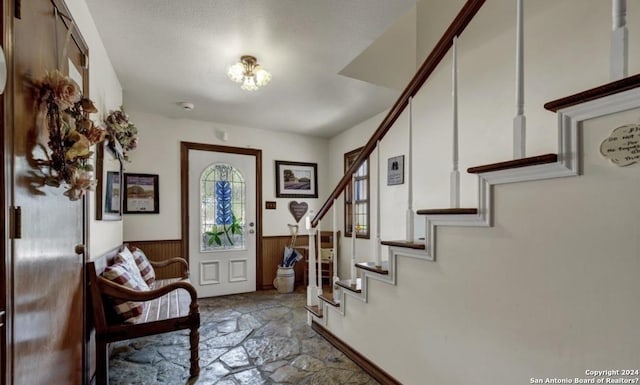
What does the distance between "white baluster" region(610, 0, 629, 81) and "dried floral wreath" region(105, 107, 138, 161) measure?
2.85 meters

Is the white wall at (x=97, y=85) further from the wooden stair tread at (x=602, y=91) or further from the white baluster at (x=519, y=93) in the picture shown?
the wooden stair tread at (x=602, y=91)

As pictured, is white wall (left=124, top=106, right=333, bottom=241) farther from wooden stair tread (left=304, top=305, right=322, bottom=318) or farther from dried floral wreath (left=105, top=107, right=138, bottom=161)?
wooden stair tread (left=304, top=305, right=322, bottom=318)

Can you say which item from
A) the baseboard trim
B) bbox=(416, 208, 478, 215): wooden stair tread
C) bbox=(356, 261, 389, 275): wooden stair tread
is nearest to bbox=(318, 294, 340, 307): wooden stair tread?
the baseboard trim

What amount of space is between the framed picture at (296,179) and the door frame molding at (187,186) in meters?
0.32

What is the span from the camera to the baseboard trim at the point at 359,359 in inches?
68.9

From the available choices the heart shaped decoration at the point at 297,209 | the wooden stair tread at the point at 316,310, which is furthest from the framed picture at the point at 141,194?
the wooden stair tread at the point at 316,310

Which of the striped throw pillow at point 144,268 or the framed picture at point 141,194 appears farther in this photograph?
the framed picture at point 141,194

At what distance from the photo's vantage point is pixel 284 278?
3959 mm

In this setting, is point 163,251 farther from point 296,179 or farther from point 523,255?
point 523,255

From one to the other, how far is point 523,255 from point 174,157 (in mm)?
3836

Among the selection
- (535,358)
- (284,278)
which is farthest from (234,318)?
(535,358)

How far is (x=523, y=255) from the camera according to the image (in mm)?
1039

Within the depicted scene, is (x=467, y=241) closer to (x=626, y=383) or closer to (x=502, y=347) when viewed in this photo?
(x=502, y=347)

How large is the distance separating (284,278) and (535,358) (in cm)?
327
